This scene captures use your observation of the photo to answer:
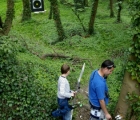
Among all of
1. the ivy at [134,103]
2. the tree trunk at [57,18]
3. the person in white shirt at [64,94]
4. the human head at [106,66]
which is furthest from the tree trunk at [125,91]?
the tree trunk at [57,18]

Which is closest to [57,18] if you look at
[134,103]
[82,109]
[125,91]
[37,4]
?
[82,109]

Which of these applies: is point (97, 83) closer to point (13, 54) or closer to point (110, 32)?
point (13, 54)

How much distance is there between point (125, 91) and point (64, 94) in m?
1.39

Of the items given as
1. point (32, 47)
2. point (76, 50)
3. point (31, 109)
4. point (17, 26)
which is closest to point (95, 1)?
point (76, 50)

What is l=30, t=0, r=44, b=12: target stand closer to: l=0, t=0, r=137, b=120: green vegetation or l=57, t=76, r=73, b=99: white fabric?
l=0, t=0, r=137, b=120: green vegetation

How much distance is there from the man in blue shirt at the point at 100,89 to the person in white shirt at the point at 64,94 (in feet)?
2.26

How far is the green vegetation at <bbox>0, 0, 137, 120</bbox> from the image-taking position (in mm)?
6605

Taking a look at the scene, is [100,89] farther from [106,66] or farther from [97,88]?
[106,66]

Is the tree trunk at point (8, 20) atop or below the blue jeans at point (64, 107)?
atop

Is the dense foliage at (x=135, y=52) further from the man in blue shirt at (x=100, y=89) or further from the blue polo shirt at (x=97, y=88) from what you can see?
the blue polo shirt at (x=97, y=88)

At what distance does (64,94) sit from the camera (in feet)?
19.3

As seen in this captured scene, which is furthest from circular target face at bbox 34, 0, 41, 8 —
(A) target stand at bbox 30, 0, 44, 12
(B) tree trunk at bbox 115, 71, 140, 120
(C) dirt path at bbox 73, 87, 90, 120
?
(B) tree trunk at bbox 115, 71, 140, 120

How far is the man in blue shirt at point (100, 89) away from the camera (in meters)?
5.16

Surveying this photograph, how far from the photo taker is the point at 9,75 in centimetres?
674
